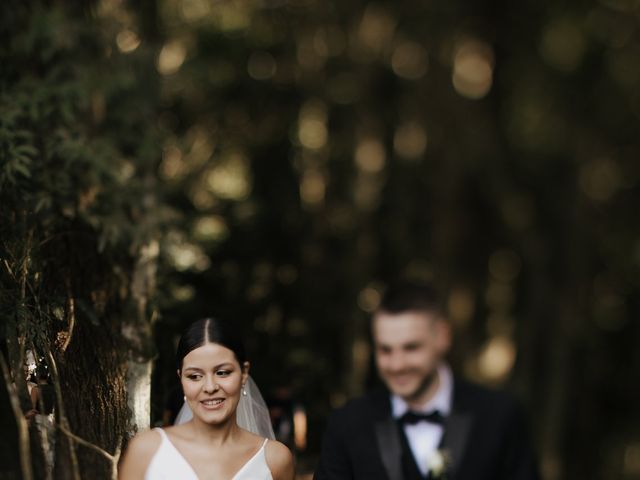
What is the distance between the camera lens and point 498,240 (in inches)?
667

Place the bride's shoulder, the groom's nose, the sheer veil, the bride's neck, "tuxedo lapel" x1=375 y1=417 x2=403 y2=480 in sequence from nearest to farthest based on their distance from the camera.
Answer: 1. the groom's nose
2. "tuxedo lapel" x1=375 y1=417 x2=403 y2=480
3. the bride's neck
4. the bride's shoulder
5. the sheer veil

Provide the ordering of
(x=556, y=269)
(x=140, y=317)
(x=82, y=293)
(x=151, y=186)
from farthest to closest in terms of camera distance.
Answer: (x=556, y=269) → (x=151, y=186) → (x=140, y=317) → (x=82, y=293)

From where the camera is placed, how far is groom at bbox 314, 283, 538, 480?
329 cm

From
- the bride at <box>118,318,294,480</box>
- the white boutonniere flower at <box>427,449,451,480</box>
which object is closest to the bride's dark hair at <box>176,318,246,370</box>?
the bride at <box>118,318,294,480</box>

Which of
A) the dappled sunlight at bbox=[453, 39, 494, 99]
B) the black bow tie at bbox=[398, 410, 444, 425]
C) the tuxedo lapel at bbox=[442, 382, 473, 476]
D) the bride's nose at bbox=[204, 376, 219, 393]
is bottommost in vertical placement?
the tuxedo lapel at bbox=[442, 382, 473, 476]

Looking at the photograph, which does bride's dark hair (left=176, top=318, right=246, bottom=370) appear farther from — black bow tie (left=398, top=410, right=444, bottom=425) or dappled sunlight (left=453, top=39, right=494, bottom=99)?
dappled sunlight (left=453, top=39, right=494, bottom=99)

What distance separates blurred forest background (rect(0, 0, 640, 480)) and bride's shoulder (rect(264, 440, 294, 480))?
0.70 m

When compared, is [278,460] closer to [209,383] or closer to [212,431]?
[212,431]

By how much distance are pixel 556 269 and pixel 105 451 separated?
11.3 metres

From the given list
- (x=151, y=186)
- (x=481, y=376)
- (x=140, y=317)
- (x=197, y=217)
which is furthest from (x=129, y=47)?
(x=481, y=376)

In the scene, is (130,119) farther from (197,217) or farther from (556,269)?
(556,269)

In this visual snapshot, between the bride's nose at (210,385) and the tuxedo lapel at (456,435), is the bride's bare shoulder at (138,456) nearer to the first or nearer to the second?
the bride's nose at (210,385)

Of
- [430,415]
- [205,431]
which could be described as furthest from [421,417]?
[205,431]

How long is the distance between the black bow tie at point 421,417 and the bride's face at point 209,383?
921mm
